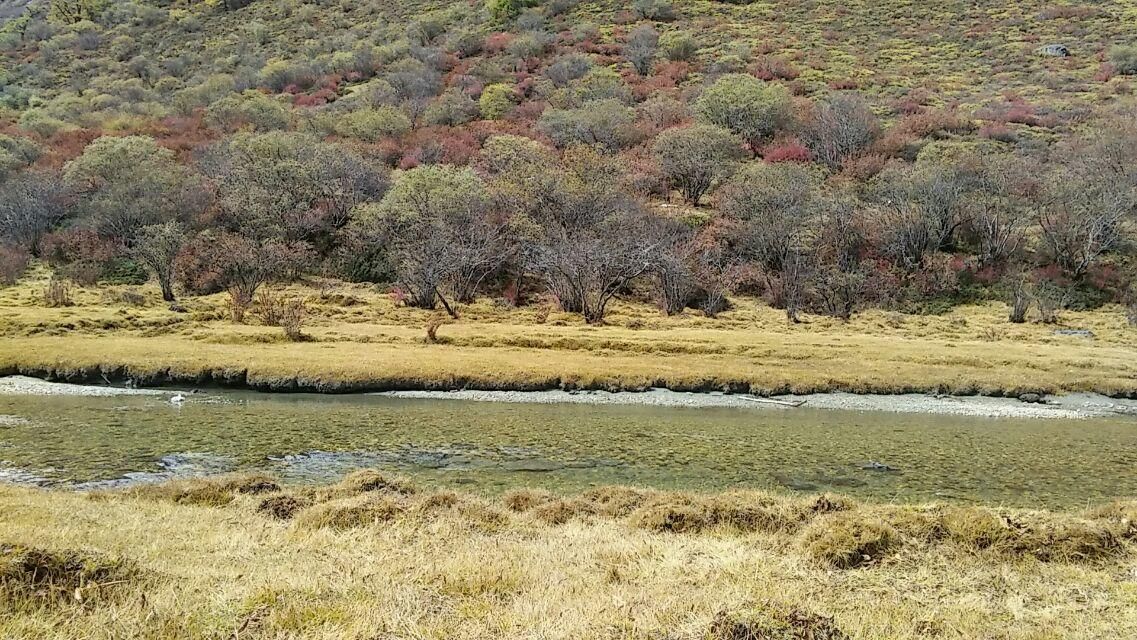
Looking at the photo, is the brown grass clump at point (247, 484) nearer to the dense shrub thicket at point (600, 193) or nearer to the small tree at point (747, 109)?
the dense shrub thicket at point (600, 193)

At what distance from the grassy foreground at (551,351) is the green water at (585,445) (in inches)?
111

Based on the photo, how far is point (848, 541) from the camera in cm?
923

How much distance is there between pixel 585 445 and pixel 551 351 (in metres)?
13.7

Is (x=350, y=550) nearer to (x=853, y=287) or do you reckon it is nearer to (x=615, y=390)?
(x=615, y=390)

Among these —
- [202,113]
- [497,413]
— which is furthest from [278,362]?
[202,113]

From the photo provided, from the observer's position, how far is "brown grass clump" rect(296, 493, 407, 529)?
10.4 metres

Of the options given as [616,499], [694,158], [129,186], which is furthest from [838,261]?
[129,186]

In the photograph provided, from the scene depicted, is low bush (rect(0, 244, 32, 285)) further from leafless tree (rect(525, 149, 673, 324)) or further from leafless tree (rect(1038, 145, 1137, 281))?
leafless tree (rect(1038, 145, 1137, 281))

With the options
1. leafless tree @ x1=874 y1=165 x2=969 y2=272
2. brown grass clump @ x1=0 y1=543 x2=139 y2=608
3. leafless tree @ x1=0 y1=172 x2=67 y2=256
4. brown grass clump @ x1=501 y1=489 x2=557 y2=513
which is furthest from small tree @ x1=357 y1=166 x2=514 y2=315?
brown grass clump @ x1=0 y1=543 x2=139 y2=608

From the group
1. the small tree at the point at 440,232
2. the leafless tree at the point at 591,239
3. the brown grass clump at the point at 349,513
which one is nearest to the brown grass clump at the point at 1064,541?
the brown grass clump at the point at 349,513

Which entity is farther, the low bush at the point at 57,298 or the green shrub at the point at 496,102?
the green shrub at the point at 496,102

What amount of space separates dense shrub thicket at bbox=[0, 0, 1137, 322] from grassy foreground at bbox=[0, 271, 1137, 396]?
3.97 meters

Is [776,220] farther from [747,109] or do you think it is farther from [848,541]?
[848,541]

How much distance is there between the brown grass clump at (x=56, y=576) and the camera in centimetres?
606
